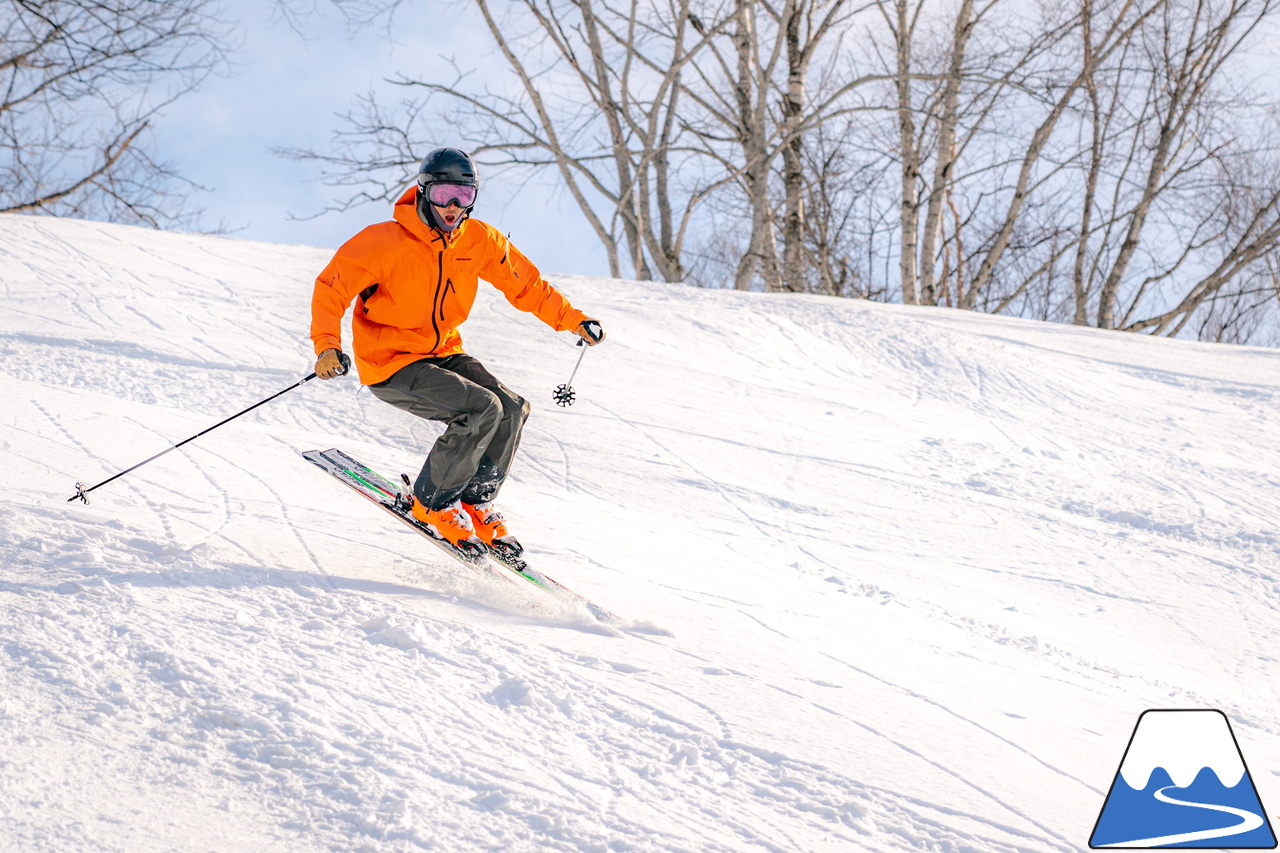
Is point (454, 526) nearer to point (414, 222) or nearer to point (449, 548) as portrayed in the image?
point (449, 548)

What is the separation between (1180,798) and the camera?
2.66 meters

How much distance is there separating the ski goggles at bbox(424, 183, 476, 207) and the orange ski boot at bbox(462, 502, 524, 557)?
49.9 inches

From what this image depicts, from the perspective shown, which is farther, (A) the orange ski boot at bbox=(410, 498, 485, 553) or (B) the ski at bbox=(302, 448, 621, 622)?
(A) the orange ski boot at bbox=(410, 498, 485, 553)

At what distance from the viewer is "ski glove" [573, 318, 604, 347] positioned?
13.5 ft

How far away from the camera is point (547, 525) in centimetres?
496

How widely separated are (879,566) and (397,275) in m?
3.06

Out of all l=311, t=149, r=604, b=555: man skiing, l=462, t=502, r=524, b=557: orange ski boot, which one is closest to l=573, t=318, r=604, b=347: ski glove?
l=311, t=149, r=604, b=555: man skiing

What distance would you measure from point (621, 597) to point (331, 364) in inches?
59.2

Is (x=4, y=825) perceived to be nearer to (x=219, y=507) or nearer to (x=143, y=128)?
(x=219, y=507)

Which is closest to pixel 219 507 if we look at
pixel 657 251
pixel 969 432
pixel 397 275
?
pixel 397 275

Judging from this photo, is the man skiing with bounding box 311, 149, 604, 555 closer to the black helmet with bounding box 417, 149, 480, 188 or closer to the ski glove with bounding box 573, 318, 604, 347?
the black helmet with bounding box 417, 149, 480, 188

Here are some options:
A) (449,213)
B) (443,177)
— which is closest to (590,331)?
(449,213)

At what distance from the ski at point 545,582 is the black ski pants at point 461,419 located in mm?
264

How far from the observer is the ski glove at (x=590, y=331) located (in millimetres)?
4121
